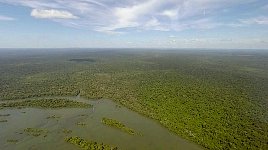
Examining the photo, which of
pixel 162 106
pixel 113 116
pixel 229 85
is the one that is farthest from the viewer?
pixel 229 85

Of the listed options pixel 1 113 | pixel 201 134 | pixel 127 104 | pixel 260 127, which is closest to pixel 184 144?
pixel 201 134

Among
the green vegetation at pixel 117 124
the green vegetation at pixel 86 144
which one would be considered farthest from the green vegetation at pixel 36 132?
the green vegetation at pixel 117 124

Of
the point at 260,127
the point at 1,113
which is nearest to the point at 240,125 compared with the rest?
the point at 260,127

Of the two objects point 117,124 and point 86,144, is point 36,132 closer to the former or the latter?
point 86,144

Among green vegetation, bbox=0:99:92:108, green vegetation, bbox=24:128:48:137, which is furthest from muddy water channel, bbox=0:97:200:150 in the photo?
green vegetation, bbox=0:99:92:108

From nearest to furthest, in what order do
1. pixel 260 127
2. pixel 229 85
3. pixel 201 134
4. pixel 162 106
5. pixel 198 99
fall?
pixel 201 134 < pixel 260 127 < pixel 162 106 < pixel 198 99 < pixel 229 85

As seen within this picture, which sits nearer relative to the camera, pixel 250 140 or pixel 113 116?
pixel 250 140

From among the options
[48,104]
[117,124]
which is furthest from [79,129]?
[48,104]

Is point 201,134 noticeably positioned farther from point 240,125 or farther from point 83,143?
point 83,143
